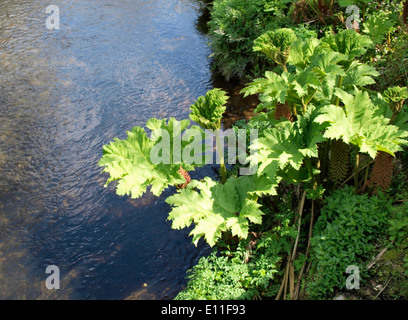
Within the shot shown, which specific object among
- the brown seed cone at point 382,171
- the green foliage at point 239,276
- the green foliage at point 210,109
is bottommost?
the green foliage at point 239,276

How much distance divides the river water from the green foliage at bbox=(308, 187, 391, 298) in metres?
1.74

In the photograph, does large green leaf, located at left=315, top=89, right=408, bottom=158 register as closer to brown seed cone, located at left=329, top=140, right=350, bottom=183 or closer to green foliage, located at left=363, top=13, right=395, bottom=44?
brown seed cone, located at left=329, top=140, right=350, bottom=183

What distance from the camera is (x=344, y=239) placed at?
386 centimetres

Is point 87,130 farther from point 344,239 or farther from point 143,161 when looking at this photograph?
point 344,239

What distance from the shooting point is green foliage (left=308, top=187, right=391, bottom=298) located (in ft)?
12.2

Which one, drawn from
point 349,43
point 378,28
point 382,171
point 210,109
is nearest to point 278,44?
point 349,43

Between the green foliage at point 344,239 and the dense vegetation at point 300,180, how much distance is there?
12mm

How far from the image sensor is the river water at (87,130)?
5.08m

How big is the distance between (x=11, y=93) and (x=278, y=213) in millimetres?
6713

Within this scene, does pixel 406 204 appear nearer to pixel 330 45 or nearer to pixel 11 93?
pixel 330 45

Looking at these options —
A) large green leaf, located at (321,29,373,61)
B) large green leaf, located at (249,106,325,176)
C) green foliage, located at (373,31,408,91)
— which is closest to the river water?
large green leaf, located at (249,106,325,176)

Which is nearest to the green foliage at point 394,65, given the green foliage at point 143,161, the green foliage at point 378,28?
the green foliage at point 378,28

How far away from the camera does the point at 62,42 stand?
10141mm

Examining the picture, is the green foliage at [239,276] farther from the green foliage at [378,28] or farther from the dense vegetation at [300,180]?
the green foliage at [378,28]
